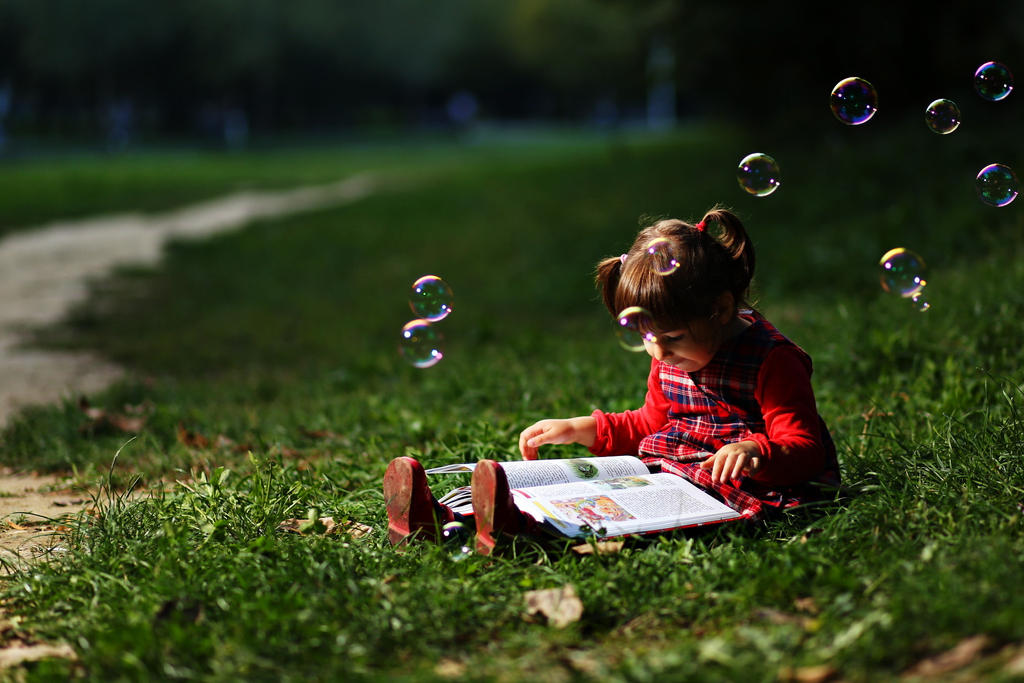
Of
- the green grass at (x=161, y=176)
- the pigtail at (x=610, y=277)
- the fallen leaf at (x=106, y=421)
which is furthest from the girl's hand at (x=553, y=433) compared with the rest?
the green grass at (x=161, y=176)

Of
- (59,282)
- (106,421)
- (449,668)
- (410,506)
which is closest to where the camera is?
(449,668)

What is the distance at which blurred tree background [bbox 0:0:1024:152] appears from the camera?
47.1 ft

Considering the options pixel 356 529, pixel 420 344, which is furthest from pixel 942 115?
pixel 356 529

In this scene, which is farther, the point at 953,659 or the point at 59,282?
the point at 59,282

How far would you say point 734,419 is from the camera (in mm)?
3168

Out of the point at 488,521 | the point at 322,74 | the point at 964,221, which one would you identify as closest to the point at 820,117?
the point at 964,221

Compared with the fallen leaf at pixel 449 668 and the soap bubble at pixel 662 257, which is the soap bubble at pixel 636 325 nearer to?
the soap bubble at pixel 662 257

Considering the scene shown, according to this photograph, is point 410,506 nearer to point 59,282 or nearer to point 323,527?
point 323,527

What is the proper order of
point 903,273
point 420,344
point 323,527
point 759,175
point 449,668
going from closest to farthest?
point 449,668 → point 323,527 → point 903,273 → point 759,175 → point 420,344

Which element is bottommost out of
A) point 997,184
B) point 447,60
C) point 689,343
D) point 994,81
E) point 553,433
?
point 553,433

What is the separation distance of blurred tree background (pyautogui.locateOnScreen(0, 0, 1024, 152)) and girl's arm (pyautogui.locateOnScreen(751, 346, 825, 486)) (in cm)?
1211

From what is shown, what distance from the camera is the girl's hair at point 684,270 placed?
2.99m

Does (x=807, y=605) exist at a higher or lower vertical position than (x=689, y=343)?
lower

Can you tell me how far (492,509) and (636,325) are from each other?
0.67 metres
